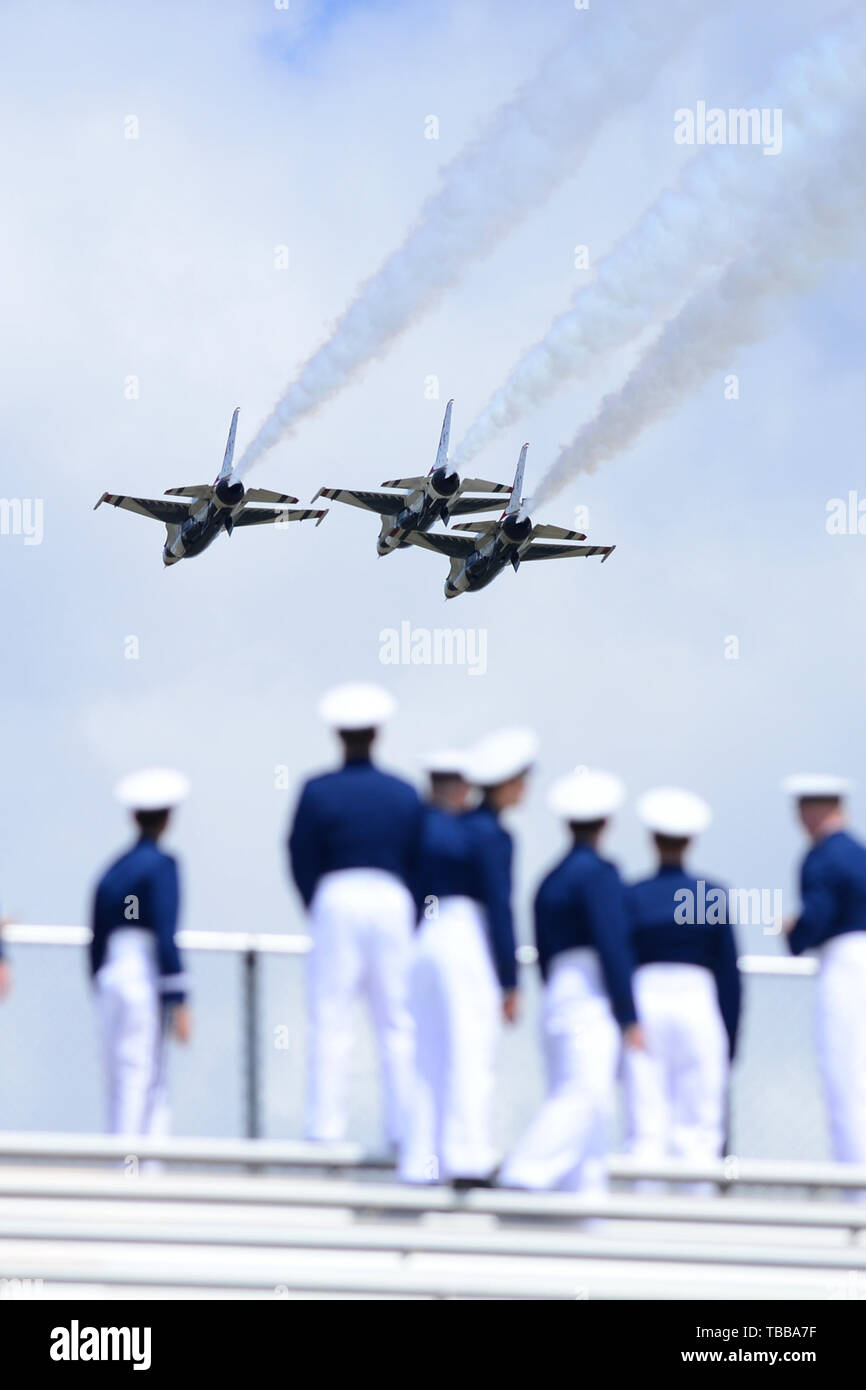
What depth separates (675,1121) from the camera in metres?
10.9

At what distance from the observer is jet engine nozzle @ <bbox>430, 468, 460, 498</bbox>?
38.9 meters

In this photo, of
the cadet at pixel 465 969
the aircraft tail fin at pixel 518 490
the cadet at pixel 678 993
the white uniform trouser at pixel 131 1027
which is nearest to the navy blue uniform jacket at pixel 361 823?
the cadet at pixel 465 969

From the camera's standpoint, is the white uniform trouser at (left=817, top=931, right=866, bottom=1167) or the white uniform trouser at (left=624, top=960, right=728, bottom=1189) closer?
the white uniform trouser at (left=817, top=931, right=866, bottom=1167)

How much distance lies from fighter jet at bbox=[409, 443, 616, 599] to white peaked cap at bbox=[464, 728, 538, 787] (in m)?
30.4

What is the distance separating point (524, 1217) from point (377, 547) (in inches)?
1411

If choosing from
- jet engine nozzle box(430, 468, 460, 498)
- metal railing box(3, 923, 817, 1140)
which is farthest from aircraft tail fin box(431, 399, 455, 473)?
metal railing box(3, 923, 817, 1140)

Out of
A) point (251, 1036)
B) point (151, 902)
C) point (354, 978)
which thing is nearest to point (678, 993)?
point (354, 978)

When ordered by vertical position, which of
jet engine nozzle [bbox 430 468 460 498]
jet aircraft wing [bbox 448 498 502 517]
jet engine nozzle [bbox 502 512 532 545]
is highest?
jet aircraft wing [bbox 448 498 502 517]

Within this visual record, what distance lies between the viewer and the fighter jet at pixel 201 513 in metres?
44.9

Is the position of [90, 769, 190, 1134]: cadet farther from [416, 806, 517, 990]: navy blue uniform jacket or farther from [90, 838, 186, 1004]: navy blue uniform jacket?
[416, 806, 517, 990]: navy blue uniform jacket
